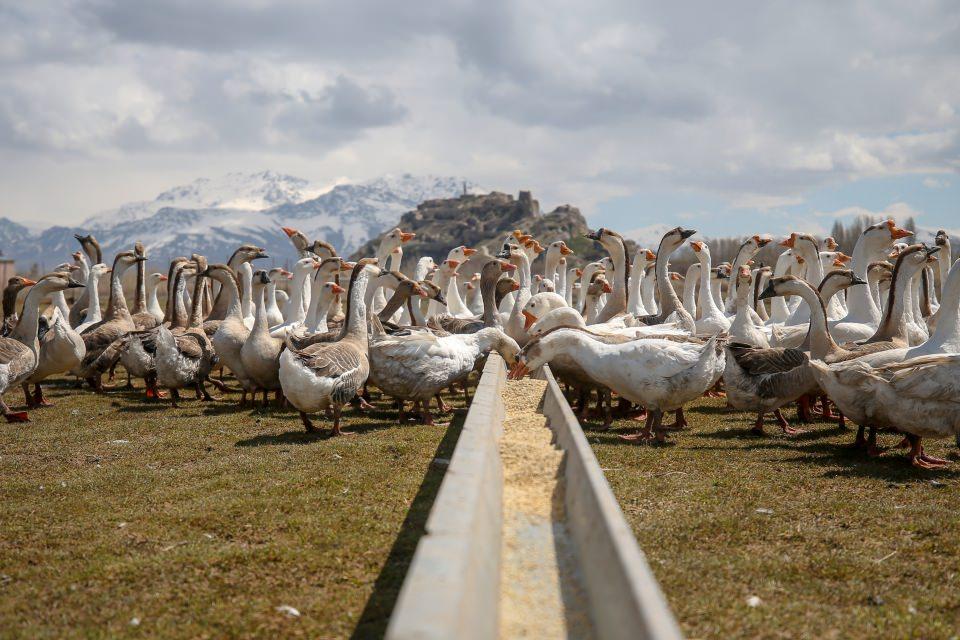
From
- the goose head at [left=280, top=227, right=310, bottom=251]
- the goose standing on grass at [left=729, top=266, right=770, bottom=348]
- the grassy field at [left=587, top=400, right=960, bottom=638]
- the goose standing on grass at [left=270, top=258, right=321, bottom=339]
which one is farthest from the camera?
the goose head at [left=280, top=227, right=310, bottom=251]

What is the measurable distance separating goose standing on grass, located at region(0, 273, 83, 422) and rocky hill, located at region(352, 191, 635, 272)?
9212cm

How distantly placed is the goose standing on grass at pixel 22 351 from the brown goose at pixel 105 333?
162 centimetres

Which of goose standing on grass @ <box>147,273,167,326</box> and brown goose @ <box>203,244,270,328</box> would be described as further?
goose standing on grass @ <box>147,273,167,326</box>

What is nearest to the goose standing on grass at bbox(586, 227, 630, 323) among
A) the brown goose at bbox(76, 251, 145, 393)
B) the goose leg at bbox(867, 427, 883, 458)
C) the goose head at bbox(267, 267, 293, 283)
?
the goose leg at bbox(867, 427, 883, 458)

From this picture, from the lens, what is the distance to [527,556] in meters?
4.82

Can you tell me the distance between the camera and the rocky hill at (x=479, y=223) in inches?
4594

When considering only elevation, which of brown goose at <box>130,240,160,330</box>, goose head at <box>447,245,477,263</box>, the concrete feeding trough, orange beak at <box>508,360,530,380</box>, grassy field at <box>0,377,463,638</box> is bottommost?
grassy field at <box>0,377,463,638</box>

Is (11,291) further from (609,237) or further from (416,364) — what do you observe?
(609,237)

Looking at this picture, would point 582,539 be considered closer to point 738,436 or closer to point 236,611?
point 236,611

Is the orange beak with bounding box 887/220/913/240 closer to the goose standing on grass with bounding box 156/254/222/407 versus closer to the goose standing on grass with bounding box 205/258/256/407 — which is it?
the goose standing on grass with bounding box 205/258/256/407

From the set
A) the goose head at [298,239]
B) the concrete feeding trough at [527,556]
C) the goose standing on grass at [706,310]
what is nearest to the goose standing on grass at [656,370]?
the concrete feeding trough at [527,556]

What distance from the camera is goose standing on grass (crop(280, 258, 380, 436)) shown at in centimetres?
891

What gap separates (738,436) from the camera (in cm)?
967

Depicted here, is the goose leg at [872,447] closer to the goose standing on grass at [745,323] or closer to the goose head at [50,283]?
the goose standing on grass at [745,323]
